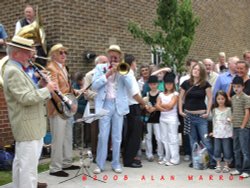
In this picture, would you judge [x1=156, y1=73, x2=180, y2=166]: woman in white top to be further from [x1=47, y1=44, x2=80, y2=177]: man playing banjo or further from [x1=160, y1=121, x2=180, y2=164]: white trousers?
[x1=47, y1=44, x2=80, y2=177]: man playing banjo

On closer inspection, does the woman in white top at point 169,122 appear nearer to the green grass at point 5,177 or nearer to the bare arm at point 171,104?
the bare arm at point 171,104

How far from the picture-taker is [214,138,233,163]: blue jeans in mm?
6031

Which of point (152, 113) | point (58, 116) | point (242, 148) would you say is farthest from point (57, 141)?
point (242, 148)

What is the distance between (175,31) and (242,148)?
2.91 meters

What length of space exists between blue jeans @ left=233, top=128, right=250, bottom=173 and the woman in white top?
112 centimetres

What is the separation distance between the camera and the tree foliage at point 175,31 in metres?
7.40

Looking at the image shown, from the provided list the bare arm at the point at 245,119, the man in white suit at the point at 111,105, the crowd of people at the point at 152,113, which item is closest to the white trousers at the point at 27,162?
the crowd of people at the point at 152,113

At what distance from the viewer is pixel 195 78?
6371 millimetres

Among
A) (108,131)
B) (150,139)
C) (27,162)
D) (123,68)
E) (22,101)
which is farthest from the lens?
(150,139)

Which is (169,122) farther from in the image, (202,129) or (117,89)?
(117,89)

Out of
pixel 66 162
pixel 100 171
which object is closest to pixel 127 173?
pixel 100 171

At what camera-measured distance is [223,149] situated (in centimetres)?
609

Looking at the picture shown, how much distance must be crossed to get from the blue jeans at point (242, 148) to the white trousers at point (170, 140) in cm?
111

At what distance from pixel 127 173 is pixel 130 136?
782 millimetres
